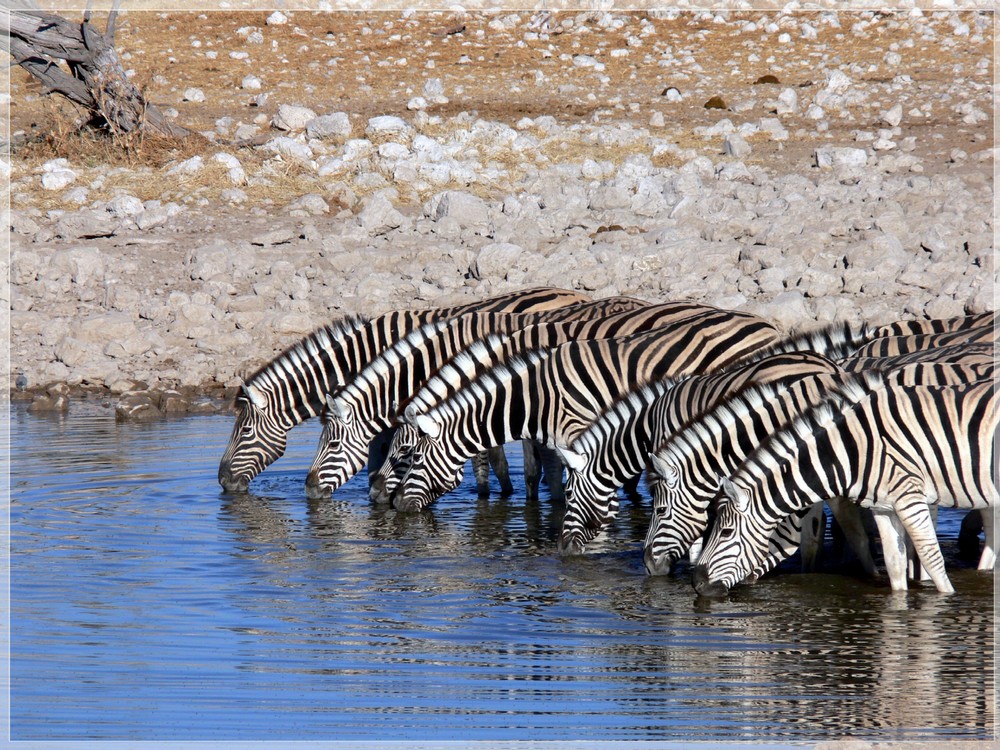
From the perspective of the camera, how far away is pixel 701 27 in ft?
78.2

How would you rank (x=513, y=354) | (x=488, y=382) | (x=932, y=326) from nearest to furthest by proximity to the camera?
(x=488, y=382), (x=513, y=354), (x=932, y=326)

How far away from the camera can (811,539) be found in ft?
27.0

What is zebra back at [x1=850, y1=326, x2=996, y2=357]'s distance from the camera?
919 centimetres

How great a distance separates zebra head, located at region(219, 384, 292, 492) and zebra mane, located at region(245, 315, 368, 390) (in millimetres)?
111

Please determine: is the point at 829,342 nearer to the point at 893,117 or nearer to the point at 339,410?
the point at 339,410

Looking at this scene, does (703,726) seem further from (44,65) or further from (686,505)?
(44,65)

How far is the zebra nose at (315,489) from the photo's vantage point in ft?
34.6

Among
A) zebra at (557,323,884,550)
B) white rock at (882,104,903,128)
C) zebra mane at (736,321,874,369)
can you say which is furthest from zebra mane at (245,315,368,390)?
white rock at (882,104,903,128)

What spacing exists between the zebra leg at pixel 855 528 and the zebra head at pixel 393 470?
11.2ft

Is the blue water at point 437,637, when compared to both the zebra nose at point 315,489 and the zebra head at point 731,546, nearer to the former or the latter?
the zebra head at point 731,546

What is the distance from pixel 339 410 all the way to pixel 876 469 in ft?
14.8

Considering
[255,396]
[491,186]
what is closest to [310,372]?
[255,396]

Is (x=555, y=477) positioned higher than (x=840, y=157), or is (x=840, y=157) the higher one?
(x=840, y=157)

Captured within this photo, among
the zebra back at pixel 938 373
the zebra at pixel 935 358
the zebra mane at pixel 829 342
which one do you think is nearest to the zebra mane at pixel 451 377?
the zebra mane at pixel 829 342
